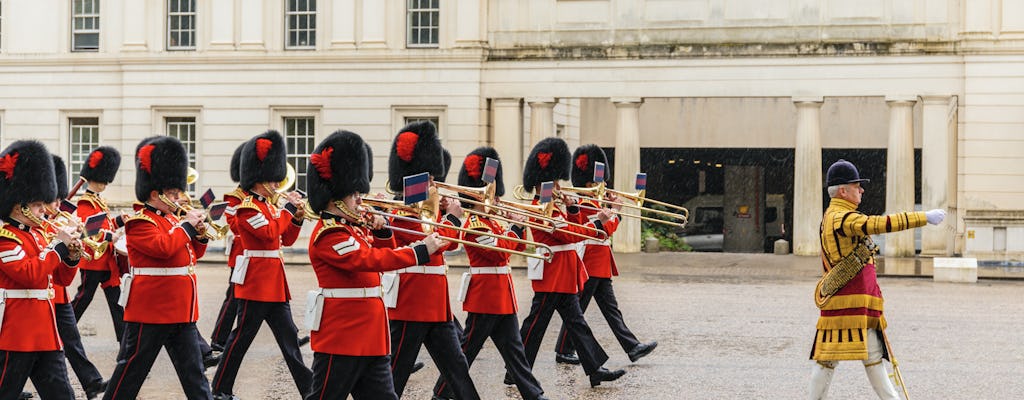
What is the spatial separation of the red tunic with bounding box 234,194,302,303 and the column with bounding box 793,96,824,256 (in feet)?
58.5

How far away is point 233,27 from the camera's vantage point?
28.0 meters

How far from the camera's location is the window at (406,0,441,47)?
90.1 feet

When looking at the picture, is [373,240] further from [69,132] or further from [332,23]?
[69,132]

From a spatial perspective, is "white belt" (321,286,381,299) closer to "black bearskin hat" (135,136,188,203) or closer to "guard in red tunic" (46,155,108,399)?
"black bearskin hat" (135,136,188,203)

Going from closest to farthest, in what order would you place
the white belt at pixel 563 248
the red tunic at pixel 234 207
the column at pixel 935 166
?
the red tunic at pixel 234 207 < the white belt at pixel 563 248 < the column at pixel 935 166

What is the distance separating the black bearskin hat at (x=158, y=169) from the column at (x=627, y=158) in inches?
731

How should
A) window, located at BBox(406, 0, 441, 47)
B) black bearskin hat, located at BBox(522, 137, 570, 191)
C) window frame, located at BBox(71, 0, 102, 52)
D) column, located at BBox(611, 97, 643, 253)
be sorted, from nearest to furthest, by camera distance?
black bearskin hat, located at BBox(522, 137, 570, 191)
column, located at BBox(611, 97, 643, 253)
window, located at BBox(406, 0, 441, 47)
window frame, located at BBox(71, 0, 102, 52)

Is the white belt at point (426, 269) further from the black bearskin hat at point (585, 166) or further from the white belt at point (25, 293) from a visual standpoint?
the black bearskin hat at point (585, 166)

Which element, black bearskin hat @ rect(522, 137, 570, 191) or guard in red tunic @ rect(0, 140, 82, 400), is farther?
black bearskin hat @ rect(522, 137, 570, 191)

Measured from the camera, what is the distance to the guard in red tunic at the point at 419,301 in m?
8.04

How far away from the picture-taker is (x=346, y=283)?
6.90m

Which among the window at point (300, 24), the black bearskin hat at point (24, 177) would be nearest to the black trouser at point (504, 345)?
the black bearskin hat at point (24, 177)

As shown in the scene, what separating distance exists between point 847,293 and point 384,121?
20271mm

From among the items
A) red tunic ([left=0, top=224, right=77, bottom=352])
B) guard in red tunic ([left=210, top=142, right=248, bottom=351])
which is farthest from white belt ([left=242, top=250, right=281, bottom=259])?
red tunic ([left=0, top=224, right=77, bottom=352])
